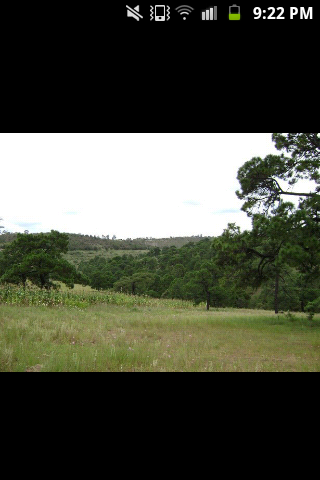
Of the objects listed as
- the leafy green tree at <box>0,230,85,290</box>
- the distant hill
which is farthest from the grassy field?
the distant hill

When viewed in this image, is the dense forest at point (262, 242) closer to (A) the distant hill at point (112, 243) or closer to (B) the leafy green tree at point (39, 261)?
(B) the leafy green tree at point (39, 261)

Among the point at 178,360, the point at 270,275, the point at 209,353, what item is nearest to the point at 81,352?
the point at 178,360

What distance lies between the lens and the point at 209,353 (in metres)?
5.36

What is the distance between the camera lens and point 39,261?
15.4 metres

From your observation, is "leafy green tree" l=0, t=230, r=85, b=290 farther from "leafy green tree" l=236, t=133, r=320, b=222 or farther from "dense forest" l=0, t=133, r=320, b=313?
"leafy green tree" l=236, t=133, r=320, b=222

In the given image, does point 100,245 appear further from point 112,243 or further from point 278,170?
point 278,170

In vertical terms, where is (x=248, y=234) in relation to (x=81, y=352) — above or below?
above

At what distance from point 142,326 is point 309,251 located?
5.34m

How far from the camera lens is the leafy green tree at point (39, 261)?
49.5 ft

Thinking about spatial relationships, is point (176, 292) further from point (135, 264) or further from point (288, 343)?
point (288, 343)
